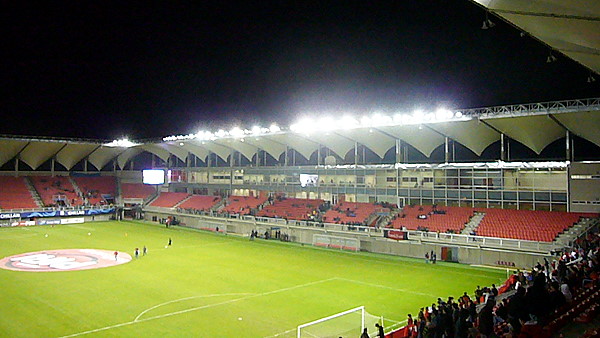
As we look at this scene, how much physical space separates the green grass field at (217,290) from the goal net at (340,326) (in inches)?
42.1

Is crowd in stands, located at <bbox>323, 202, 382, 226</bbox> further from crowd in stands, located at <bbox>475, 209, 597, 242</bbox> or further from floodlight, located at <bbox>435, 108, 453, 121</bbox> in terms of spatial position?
floodlight, located at <bbox>435, 108, 453, 121</bbox>

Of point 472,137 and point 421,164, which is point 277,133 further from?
point 472,137

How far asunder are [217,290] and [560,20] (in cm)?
1899

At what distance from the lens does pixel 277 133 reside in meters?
43.7

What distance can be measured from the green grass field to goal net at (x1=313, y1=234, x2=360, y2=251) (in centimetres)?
150

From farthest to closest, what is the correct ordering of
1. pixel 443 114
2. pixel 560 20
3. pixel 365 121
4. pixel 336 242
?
pixel 336 242 < pixel 365 121 < pixel 443 114 < pixel 560 20

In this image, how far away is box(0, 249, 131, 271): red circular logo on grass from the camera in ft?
94.5

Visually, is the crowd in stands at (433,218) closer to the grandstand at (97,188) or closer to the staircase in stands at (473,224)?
the staircase in stands at (473,224)

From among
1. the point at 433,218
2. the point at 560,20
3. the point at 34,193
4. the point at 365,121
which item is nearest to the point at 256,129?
the point at 365,121

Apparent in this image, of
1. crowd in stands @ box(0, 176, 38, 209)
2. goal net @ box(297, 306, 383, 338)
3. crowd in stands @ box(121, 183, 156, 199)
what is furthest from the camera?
crowd in stands @ box(121, 183, 156, 199)

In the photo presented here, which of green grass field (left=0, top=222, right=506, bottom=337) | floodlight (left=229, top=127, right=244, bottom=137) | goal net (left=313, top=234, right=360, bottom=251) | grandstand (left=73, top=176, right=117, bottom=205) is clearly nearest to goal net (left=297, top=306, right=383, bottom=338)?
green grass field (left=0, top=222, right=506, bottom=337)

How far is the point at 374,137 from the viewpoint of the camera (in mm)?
39688

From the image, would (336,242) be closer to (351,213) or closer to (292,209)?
(351,213)

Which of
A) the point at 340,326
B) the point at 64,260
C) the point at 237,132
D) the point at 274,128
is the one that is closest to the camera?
the point at 340,326
